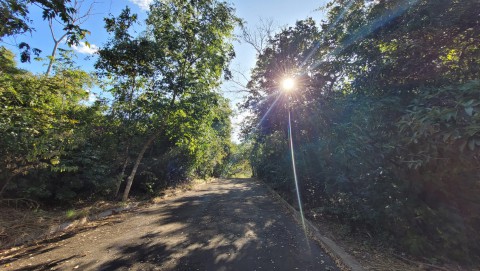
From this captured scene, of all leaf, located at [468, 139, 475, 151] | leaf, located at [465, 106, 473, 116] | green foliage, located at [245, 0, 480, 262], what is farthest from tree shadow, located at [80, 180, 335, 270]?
leaf, located at [465, 106, 473, 116]

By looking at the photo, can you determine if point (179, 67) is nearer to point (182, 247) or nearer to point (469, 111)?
point (182, 247)

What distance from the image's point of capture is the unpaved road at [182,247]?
4.16 meters

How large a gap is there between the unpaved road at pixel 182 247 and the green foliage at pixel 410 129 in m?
1.52

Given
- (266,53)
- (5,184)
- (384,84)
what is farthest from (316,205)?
(5,184)

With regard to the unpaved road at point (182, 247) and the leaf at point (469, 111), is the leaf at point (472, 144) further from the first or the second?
the unpaved road at point (182, 247)

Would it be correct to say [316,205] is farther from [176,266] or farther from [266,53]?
[266,53]

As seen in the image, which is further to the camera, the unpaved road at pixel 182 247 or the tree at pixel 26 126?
the tree at pixel 26 126

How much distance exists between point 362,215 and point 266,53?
9.89 m

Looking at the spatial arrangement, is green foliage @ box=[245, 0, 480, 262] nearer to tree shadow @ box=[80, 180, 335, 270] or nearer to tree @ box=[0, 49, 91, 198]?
tree shadow @ box=[80, 180, 335, 270]

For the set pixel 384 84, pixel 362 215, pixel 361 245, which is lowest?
pixel 361 245

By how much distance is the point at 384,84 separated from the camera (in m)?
5.06

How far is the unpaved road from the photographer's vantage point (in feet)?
13.6

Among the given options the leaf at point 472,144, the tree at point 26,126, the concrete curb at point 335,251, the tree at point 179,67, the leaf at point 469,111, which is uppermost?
the tree at point 179,67

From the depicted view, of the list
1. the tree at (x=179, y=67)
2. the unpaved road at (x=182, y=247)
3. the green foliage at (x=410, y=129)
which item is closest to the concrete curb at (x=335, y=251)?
the unpaved road at (x=182, y=247)
